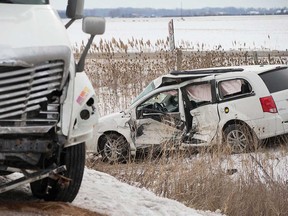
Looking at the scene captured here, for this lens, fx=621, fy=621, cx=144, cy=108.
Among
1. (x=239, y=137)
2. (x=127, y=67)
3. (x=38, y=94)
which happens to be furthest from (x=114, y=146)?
(x=38, y=94)

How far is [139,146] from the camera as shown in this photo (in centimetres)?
1170

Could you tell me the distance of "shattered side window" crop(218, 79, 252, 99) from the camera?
11.9m

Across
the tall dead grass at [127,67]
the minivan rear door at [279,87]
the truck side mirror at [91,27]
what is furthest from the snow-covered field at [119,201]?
the tall dead grass at [127,67]

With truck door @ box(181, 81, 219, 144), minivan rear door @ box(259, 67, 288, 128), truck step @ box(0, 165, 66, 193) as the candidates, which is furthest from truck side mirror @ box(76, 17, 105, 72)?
minivan rear door @ box(259, 67, 288, 128)

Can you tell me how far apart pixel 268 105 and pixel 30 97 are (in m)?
7.60

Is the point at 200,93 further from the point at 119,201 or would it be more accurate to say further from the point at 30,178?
the point at 30,178

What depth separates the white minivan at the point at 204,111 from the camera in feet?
37.7

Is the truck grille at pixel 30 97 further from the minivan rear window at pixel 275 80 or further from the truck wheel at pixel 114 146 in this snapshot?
the minivan rear window at pixel 275 80

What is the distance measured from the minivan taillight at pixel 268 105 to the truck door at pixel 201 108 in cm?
89

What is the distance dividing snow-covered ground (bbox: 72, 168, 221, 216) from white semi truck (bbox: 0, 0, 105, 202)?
60 cm

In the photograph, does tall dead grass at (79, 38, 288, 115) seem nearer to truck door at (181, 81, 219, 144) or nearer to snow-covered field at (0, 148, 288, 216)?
truck door at (181, 81, 219, 144)

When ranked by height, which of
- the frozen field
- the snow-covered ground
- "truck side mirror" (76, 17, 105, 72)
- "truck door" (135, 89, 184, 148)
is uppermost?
the frozen field

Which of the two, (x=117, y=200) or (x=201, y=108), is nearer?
(x=117, y=200)

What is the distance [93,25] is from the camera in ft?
17.9
